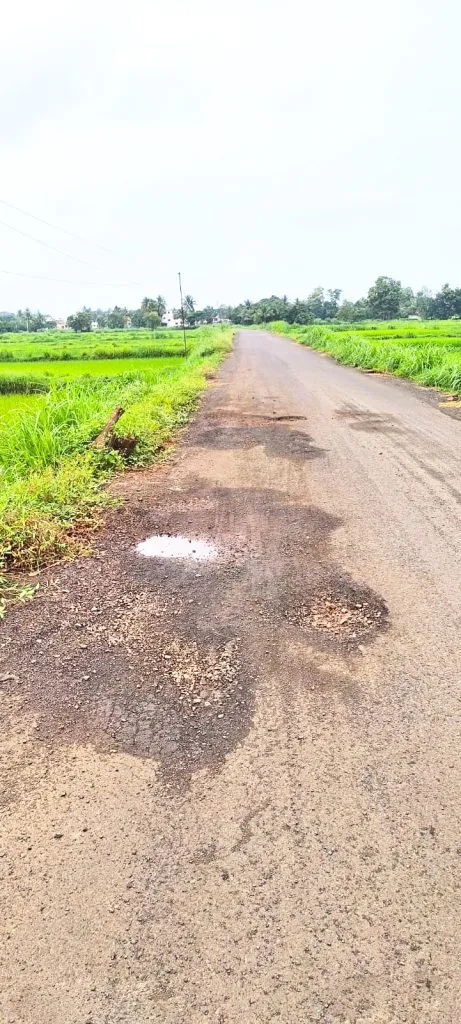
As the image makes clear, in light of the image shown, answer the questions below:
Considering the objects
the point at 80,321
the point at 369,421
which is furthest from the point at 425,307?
the point at 369,421

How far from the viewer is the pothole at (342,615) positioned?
2.94 metres

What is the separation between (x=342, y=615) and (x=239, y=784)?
1.32 metres

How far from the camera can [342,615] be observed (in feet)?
10.3

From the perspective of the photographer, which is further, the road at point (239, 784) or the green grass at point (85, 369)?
the green grass at point (85, 369)

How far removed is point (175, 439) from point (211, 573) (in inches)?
170

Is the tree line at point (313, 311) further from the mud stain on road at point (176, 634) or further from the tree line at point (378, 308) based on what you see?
the mud stain on road at point (176, 634)

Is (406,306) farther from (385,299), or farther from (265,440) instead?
(265,440)

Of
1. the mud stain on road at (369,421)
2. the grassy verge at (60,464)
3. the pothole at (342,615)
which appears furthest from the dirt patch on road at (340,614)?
the mud stain on road at (369,421)

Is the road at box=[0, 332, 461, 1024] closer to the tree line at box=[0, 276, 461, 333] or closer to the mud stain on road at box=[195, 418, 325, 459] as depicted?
the mud stain on road at box=[195, 418, 325, 459]

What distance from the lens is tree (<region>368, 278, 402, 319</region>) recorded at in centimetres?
7975

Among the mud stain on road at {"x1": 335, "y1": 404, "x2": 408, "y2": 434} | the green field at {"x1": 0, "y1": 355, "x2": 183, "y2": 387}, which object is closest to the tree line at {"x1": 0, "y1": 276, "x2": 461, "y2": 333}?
Result: the green field at {"x1": 0, "y1": 355, "x2": 183, "y2": 387}

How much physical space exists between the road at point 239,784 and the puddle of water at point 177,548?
0.34ft

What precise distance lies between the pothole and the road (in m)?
0.01

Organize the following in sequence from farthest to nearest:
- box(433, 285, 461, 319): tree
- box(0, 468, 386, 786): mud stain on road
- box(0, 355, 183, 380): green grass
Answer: box(433, 285, 461, 319): tree
box(0, 355, 183, 380): green grass
box(0, 468, 386, 786): mud stain on road
